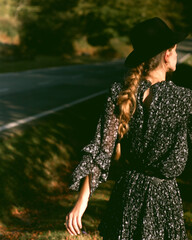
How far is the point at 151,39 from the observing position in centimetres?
220

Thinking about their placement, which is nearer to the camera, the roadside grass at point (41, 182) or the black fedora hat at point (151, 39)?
the black fedora hat at point (151, 39)

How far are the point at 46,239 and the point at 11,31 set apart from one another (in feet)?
122

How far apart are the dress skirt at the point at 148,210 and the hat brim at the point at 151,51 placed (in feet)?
1.93

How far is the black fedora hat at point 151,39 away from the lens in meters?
2.19

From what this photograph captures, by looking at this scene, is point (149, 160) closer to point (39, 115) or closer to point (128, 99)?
point (128, 99)

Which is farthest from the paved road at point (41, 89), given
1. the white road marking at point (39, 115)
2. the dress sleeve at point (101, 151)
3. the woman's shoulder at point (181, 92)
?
the woman's shoulder at point (181, 92)

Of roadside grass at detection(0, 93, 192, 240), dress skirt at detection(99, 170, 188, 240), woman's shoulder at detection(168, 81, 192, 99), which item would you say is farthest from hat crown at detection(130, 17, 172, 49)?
roadside grass at detection(0, 93, 192, 240)

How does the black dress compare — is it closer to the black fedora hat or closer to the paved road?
the black fedora hat

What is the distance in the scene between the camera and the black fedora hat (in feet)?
7.18

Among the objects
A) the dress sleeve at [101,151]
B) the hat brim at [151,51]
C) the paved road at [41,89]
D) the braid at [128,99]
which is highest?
the hat brim at [151,51]

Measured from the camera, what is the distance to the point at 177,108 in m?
2.17

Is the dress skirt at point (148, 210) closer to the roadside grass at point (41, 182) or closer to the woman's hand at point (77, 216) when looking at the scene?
the woman's hand at point (77, 216)

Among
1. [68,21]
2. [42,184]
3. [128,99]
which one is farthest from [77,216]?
[68,21]

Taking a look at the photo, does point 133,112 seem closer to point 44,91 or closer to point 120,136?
point 120,136
